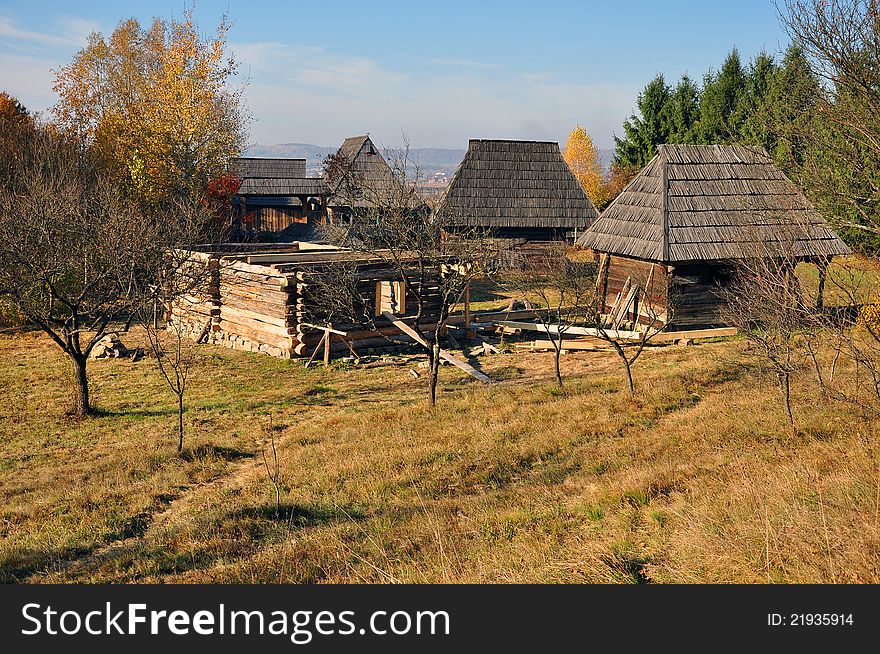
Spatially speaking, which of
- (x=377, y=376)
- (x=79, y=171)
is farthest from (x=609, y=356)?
(x=79, y=171)

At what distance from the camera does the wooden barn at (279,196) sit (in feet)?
154

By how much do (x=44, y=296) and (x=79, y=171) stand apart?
14.8m

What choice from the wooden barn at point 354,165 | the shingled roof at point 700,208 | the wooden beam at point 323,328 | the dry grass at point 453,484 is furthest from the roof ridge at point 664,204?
the wooden barn at point 354,165

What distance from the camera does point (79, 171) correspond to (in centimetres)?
2898

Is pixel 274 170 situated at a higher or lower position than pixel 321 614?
higher

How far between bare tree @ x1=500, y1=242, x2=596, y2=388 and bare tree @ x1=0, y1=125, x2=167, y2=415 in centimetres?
890

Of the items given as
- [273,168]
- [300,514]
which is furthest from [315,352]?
[273,168]

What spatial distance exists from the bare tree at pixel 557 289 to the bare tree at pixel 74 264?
29.2 feet

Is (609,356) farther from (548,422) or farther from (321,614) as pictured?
(321,614)

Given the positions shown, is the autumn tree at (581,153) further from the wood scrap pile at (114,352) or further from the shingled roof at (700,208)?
the wood scrap pile at (114,352)

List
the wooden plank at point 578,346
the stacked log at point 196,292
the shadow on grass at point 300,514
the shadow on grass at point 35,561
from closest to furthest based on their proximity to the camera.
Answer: the shadow on grass at point 35,561 < the shadow on grass at point 300,514 < the wooden plank at point 578,346 < the stacked log at point 196,292

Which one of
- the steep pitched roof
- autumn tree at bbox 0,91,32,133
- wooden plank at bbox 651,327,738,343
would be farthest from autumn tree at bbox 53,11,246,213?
wooden plank at bbox 651,327,738,343

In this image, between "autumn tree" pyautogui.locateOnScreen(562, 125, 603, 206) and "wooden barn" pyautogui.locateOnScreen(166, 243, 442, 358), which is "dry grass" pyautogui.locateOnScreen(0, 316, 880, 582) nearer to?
"wooden barn" pyautogui.locateOnScreen(166, 243, 442, 358)

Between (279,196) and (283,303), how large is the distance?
3122cm
